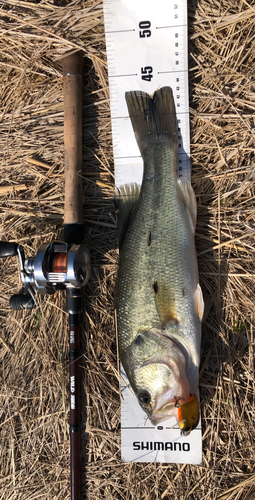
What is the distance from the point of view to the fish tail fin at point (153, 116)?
7.67ft

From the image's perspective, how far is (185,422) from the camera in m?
1.90

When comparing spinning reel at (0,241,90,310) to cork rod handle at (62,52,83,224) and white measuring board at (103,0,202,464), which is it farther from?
white measuring board at (103,0,202,464)

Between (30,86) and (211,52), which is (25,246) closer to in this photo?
(30,86)

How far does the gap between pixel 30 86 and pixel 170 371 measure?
2.64m

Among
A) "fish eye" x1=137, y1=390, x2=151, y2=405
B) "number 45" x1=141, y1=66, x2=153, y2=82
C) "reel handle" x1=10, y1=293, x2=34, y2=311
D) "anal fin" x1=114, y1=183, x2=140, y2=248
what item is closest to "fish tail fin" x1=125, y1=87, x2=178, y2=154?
"number 45" x1=141, y1=66, x2=153, y2=82

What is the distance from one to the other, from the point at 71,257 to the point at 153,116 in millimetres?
1277

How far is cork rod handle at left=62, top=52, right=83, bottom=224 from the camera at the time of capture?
2.45m

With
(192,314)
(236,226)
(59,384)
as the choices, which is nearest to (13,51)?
(236,226)

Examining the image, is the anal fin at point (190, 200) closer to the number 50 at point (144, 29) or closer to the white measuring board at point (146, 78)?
the white measuring board at point (146, 78)

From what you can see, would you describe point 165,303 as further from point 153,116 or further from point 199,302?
point 153,116

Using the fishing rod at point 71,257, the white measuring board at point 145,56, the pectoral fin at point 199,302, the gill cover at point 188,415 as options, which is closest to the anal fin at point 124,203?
the white measuring board at point 145,56

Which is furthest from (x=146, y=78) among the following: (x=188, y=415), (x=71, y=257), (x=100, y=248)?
(x=188, y=415)

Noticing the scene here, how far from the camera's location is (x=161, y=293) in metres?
2.05

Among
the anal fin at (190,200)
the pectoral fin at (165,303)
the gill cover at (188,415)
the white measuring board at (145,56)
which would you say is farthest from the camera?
the white measuring board at (145,56)
